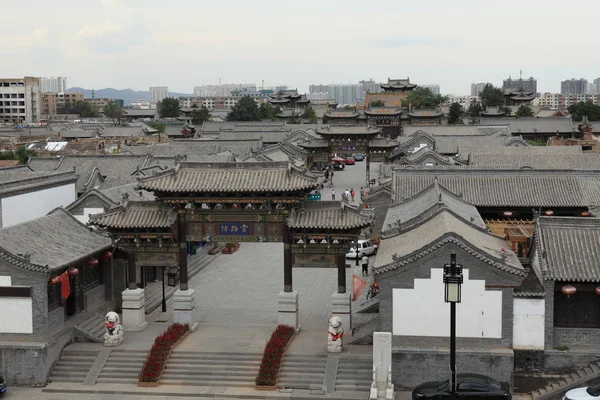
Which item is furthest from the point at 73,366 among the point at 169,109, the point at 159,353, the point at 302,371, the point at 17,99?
the point at 17,99

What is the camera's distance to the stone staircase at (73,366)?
899 inches

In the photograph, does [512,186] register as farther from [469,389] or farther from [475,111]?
[475,111]

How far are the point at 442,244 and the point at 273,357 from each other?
6221 millimetres

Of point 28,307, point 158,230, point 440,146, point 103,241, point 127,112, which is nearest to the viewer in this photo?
point 28,307

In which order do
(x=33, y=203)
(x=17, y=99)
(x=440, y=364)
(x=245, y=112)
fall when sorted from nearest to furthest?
(x=440, y=364) < (x=33, y=203) < (x=245, y=112) < (x=17, y=99)

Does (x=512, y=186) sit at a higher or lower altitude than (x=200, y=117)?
lower

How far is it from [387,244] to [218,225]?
19.9ft

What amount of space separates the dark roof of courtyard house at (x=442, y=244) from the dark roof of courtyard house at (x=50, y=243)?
10139 millimetres

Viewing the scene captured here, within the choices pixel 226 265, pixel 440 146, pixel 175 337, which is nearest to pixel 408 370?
pixel 175 337

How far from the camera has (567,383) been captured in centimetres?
2111

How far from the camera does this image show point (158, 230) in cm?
2514

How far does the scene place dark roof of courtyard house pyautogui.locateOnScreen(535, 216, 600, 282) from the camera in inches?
846

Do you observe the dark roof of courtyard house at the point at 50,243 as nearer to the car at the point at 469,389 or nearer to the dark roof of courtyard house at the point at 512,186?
the car at the point at 469,389

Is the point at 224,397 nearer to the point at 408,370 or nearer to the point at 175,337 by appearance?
the point at 175,337
